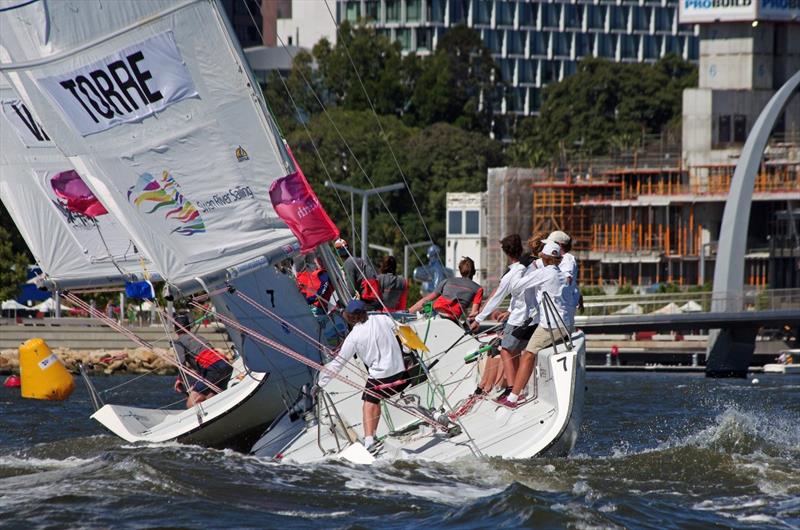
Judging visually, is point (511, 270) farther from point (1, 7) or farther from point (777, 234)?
point (777, 234)

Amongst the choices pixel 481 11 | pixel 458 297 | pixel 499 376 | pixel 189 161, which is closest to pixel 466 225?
pixel 481 11

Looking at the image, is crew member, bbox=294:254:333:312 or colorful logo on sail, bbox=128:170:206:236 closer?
colorful logo on sail, bbox=128:170:206:236

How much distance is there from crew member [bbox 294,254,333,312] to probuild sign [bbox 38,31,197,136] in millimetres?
2923

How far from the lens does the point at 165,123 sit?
20.1 m

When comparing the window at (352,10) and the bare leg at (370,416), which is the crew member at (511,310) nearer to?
the bare leg at (370,416)

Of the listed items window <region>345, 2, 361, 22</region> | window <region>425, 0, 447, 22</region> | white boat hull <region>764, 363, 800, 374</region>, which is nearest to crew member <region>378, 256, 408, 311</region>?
white boat hull <region>764, 363, 800, 374</region>

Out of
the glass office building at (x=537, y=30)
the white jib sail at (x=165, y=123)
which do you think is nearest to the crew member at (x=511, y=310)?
the white jib sail at (x=165, y=123)

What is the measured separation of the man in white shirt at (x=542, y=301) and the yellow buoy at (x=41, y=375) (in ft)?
26.4

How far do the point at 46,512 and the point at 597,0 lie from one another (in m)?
122

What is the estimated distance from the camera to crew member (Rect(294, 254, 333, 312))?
2180 cm

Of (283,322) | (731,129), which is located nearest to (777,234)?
(731,129)

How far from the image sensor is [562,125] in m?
106

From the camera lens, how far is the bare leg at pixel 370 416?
719 inches

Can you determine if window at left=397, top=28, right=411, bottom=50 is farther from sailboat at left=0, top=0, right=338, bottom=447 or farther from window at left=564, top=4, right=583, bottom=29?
sailboat at left=0, top=0, right=338, bottom=447
